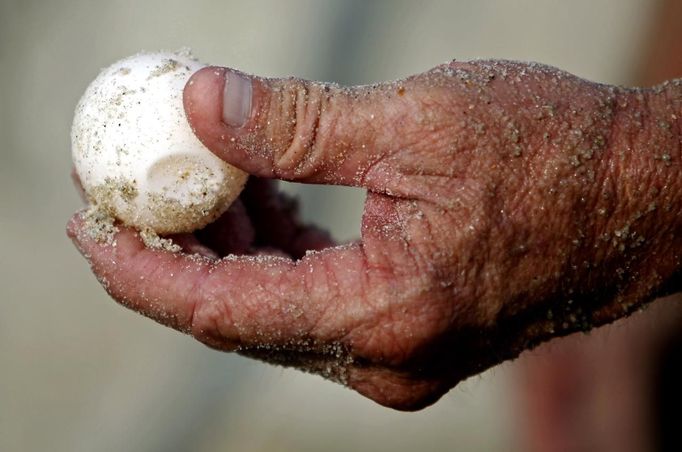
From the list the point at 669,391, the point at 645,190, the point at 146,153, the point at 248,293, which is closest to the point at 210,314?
the point at 248,293

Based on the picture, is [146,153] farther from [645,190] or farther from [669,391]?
[669,391]

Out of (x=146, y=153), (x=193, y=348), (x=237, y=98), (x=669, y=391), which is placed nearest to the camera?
(x=237, y=98)

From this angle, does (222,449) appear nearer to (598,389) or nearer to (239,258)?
(598,389)

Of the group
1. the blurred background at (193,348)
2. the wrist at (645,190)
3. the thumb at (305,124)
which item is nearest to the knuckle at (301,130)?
the thumb at (305,124)

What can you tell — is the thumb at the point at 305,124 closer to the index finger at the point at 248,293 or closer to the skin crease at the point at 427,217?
the skin crease at the point at 427,217

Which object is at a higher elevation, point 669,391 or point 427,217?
point 427,217

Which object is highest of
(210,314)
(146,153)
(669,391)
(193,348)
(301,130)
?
(301,130)

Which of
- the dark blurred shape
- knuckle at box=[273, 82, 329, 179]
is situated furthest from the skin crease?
the dark blurred shape
